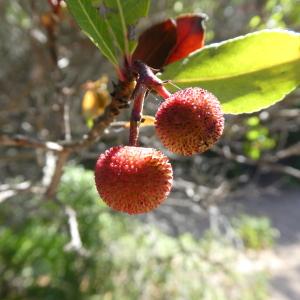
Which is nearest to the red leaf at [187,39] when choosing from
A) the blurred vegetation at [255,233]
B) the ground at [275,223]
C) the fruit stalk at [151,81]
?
the fruit stalk at [151,81]

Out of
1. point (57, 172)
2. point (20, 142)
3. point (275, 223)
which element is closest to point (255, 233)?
point (275, 223)

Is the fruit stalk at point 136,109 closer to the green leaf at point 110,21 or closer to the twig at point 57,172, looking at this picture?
the green leaf at point 110,21

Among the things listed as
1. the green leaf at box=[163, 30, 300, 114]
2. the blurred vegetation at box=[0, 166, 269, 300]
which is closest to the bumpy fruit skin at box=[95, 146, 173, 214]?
the green leaf at box=[163, 30, 300, 114]

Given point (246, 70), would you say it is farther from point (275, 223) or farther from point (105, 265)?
point (275, 223)

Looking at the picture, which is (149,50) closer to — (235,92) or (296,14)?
(235,92)

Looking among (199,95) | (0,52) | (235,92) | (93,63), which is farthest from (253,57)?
(0,52)
